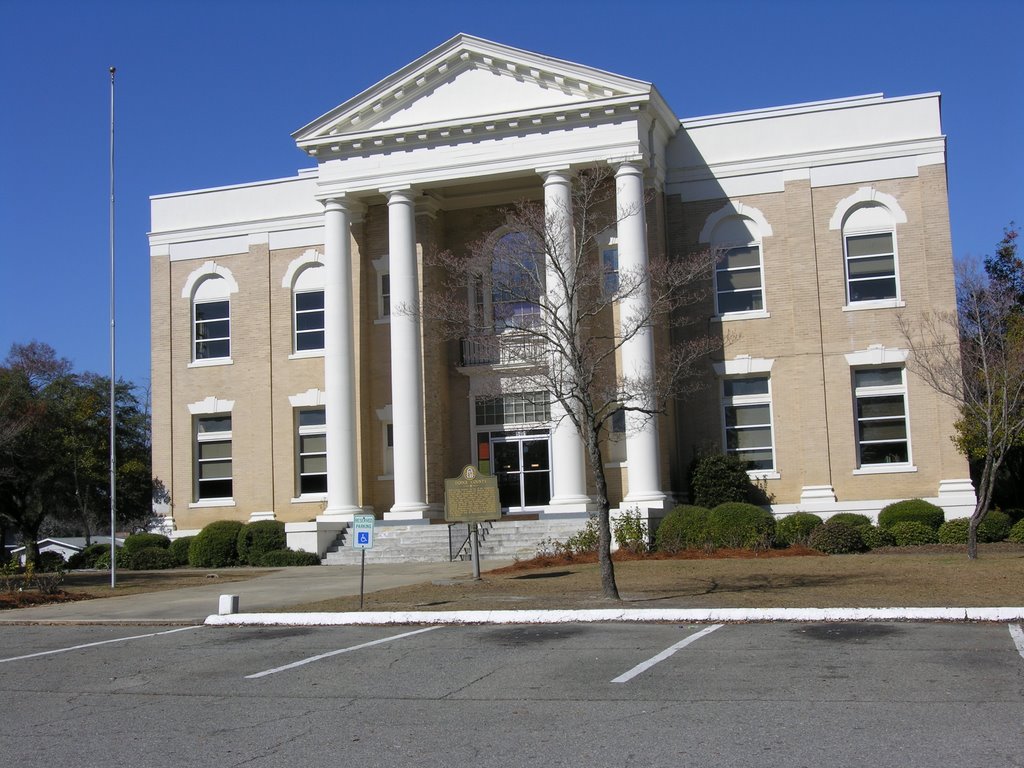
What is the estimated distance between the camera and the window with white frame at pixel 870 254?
101 ft

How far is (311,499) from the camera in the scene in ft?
113

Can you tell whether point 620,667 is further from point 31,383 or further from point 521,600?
point 31,383

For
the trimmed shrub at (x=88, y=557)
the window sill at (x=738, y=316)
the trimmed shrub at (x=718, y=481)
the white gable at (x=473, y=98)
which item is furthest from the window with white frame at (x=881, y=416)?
the trimmed shrub at (x=88, y=557)

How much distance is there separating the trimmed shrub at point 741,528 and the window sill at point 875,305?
7535 millimetres

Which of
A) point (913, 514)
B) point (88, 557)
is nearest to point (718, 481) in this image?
point (913, 514)

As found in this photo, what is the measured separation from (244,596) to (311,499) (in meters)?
13.2

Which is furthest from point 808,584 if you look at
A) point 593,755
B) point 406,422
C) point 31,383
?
point 31,383

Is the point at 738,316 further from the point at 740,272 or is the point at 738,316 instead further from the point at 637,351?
the point at 637,351

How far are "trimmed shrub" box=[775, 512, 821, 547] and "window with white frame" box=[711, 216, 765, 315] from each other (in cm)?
693

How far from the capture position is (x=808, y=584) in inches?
722

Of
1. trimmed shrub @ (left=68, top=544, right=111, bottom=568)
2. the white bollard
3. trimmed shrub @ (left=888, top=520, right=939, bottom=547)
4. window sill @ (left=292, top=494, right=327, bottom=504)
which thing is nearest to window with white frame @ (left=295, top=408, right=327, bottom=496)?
window sill @ (left=292, top=494, right=327, bottom=504)

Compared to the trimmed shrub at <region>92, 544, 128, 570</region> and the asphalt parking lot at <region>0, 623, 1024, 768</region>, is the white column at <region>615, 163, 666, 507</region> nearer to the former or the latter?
the asphalt parking lot at <region>0, 623, 1024, 768</region>

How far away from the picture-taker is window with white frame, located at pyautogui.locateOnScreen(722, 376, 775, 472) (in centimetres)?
3153

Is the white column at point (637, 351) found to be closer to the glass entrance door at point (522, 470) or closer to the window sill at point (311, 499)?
the glass entrance door at point (522, 470)
